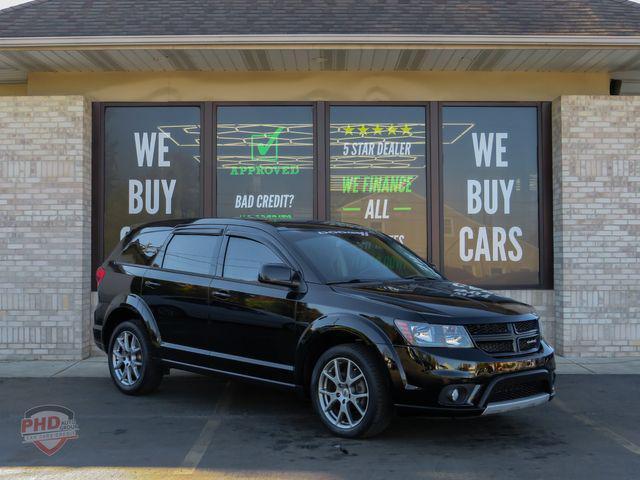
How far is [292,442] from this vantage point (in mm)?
5402

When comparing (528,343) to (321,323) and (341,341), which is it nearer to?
(341,341)

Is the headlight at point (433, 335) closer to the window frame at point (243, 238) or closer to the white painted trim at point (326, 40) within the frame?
the window frame at point (243, 238)

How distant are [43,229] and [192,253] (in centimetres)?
373

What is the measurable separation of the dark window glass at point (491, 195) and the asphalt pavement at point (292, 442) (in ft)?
10.3

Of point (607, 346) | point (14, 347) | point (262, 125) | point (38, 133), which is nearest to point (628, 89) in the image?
point (607, 346)

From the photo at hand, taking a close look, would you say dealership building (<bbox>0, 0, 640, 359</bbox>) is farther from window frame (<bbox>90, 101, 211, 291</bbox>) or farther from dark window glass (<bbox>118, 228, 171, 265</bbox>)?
dark window glass (<bbox>118, 228, 171, 265</bbox>)

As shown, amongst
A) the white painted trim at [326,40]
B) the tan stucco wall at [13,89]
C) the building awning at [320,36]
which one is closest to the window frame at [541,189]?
the building awning at [320,36]

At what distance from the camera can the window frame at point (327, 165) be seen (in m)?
10.1

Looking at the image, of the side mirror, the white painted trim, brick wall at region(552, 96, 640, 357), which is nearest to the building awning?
the white painted trim

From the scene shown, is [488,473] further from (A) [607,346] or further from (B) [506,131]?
(B) [506,131]

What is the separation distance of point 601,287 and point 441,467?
5754 mm

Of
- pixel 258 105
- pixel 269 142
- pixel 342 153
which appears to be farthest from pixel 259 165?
pixel 342 153

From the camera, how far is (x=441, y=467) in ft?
15.7

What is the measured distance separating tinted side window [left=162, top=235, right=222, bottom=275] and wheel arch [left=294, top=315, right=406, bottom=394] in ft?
4.59
